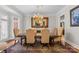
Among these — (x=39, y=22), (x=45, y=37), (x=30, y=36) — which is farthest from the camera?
(x=30, y=36)

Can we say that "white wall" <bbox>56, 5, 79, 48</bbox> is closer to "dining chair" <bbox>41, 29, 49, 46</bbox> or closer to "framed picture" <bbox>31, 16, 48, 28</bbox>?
"framed picture" <bbox>31, 16, 48, 28</bbox>

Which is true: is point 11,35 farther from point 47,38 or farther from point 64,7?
point 64,7

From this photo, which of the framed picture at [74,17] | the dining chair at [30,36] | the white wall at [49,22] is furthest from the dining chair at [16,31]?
the framed picture at [74,17]

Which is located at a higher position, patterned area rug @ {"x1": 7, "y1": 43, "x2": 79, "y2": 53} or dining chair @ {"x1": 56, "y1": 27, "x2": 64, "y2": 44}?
dining chair @ {"x1": 56, "y1": 27, "x2": 64, "y2": 44}

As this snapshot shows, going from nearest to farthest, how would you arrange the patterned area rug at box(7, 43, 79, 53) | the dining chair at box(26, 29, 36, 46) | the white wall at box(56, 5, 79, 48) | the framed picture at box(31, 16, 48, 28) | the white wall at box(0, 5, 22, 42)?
the white wall at box(0, 5, 22, 42) → the patterned area rug at box(7, 43, 79, 53) → the white wall at box(56, 5, 79, 48) → the framed picture at box(31, 16, 48, 28) → the dining chair at box(26, 29, 36, 46)

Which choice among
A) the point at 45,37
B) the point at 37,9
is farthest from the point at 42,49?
the point at 37,9

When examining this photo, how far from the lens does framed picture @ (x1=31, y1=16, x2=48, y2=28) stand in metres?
4.19

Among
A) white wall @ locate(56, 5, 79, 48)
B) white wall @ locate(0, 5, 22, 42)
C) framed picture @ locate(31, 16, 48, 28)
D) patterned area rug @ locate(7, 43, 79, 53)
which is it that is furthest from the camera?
framed picture @ locate(31, 16, 48, 28)

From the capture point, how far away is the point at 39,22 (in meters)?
4.28

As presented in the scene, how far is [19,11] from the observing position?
4.04 m

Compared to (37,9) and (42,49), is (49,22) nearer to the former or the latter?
(37,9)

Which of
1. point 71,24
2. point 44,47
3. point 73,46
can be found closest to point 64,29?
point 71,24

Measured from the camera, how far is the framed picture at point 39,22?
4.19 metres

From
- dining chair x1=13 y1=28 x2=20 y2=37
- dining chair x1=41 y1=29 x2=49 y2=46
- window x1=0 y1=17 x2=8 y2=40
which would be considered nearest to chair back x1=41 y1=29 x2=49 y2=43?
dining chair x1=41 y1=29 x2=49 y2=46
